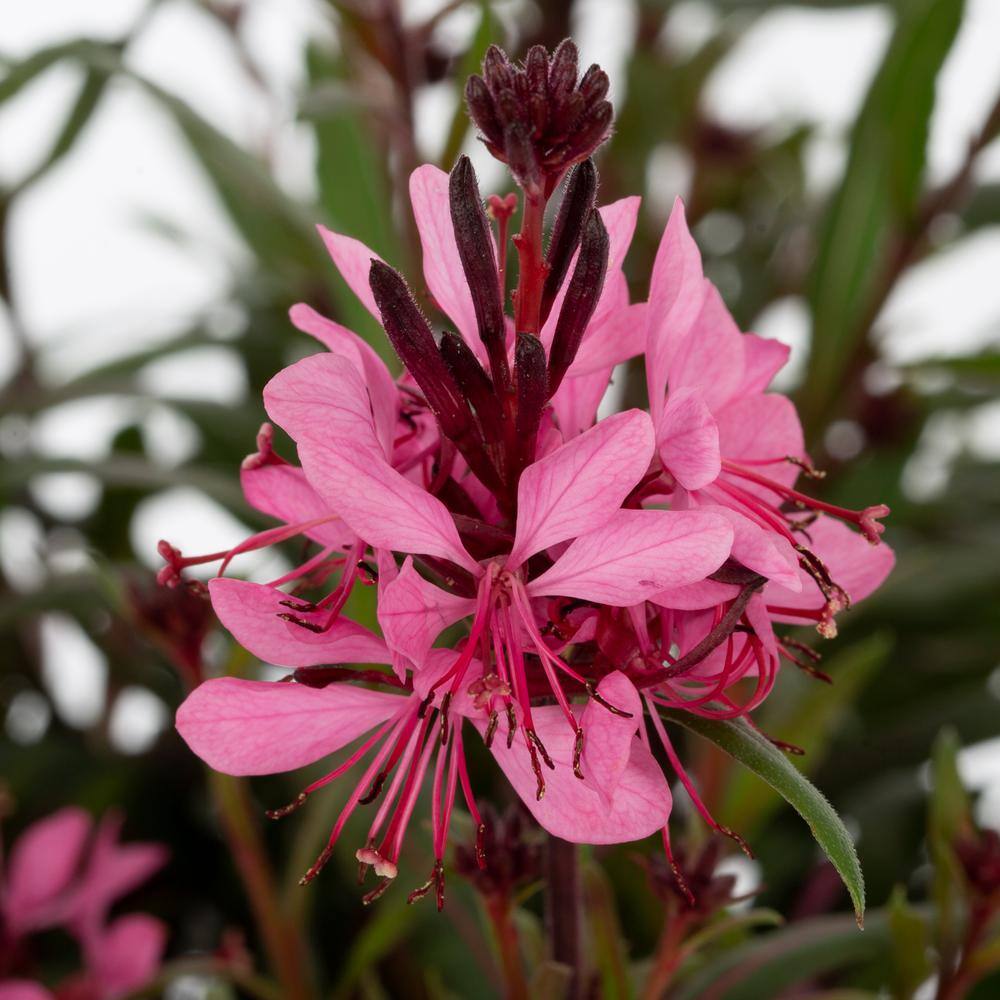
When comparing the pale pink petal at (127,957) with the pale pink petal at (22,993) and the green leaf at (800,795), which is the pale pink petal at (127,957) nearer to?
the pale pink petal at (22,993)

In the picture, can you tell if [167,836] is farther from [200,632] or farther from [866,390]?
[866,390]

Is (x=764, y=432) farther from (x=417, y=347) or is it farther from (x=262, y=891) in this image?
(x=262, y=891)

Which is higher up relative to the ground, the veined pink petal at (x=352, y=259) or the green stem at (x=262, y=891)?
the veined pink petal at (x=352, y=259)

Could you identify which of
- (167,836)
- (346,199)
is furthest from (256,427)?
(167,836)

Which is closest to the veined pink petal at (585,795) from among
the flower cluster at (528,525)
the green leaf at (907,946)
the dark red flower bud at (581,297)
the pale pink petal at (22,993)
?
the flower cluster at (528,525)

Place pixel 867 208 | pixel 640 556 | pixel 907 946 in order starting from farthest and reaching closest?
pixel 867 208
pixel 907 946
pixel 640 556

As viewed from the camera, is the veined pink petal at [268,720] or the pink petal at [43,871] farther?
the pink petal at [43,871]

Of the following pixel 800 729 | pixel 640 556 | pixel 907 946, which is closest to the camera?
pixel 640 556

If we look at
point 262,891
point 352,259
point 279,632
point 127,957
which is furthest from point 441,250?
point 127,957

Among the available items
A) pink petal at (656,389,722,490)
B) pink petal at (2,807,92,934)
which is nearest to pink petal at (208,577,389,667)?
pink petal at (656,389,722,490)
